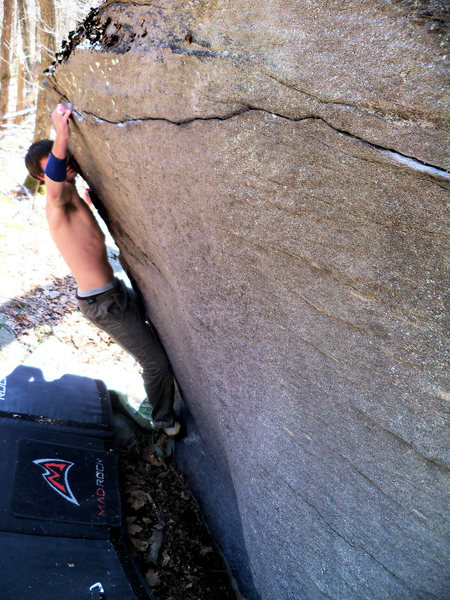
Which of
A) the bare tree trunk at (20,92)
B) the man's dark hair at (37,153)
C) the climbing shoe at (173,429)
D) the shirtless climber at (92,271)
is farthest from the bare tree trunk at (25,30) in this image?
the climbing shoe at (173,429)

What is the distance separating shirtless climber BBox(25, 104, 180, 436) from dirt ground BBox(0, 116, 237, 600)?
1.60 feet

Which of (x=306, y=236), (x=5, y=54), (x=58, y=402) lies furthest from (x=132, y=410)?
(x=5, y=54)

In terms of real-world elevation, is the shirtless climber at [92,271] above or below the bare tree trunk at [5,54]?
below

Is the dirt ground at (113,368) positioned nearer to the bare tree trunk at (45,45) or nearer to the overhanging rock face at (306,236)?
the overhanging rock face at (306,236)

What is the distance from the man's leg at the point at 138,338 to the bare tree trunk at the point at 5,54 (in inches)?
331

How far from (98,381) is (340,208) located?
3.16m

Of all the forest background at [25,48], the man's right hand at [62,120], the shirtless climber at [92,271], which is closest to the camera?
the man's right hand at [62,120]

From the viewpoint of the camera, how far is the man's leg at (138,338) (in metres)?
3.46

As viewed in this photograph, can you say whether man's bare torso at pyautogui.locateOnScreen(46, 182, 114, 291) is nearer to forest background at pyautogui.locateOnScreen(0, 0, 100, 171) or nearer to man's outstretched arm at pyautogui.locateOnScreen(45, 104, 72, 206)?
man's outstretched arm at pyautogui.locateOnScreen(45, 104, 72, 206)

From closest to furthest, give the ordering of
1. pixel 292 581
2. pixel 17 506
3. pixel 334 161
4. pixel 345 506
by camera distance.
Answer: pixel 334 161 → pixel 345 506 → pixel 292 581 → pixel 17 506

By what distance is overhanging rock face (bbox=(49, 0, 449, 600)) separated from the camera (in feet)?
4.01

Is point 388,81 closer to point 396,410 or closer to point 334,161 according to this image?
point 334,161

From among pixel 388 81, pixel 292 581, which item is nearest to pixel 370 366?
pixel 388 81

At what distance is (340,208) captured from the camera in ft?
4.64
